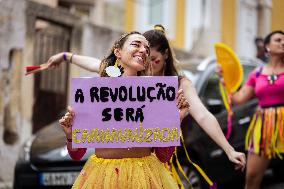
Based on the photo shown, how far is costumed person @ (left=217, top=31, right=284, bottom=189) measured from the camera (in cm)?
552

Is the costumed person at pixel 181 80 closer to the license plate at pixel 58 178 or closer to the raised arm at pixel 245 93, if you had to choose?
the raised arm at pixel 245 93

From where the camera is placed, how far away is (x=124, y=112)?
3373 mm

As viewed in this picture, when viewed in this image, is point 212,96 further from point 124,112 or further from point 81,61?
point 124,112

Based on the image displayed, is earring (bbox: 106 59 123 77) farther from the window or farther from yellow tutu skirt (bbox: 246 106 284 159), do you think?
the window

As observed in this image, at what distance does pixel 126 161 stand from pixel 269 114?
8.35ft

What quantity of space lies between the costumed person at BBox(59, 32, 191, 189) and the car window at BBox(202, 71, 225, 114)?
3373 mm

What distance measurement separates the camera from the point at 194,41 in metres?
17.8

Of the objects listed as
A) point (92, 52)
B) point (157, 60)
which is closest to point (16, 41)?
point (92, 52)

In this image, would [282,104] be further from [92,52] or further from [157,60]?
[92,52]

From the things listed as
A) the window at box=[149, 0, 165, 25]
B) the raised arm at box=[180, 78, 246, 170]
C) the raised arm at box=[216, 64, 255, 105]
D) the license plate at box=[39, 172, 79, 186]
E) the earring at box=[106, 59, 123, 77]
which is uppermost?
the window at box=[149, 0, 165, 25]

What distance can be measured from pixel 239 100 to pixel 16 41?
400cm

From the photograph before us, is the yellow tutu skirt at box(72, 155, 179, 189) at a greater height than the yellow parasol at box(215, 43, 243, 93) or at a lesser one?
lesser

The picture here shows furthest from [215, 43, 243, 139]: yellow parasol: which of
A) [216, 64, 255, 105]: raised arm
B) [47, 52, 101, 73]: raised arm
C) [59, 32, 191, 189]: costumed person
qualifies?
[59, 32, 191, 189]: costumed person

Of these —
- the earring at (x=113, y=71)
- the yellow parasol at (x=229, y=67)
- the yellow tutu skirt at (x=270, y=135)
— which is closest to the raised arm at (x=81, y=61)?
the earring at (x=113, y=71)
